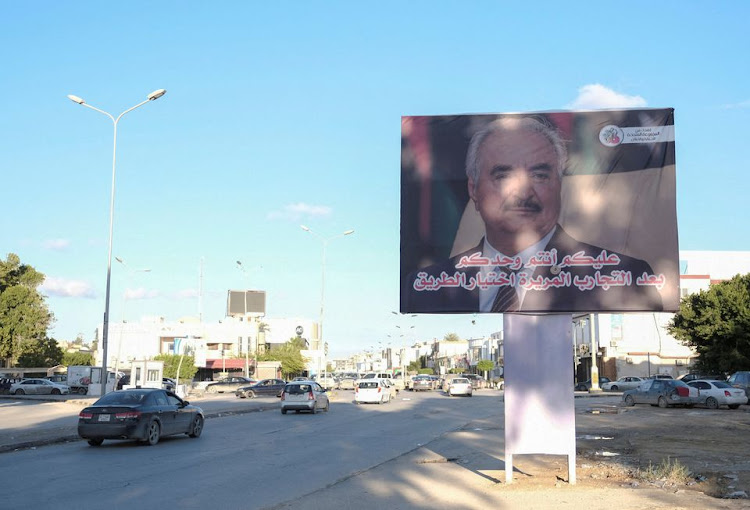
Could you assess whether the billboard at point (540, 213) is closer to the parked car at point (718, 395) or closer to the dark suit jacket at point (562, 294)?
the dark suit jacket at point (562, 294)

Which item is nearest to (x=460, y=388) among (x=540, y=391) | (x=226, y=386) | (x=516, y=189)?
(x=226, y=386)

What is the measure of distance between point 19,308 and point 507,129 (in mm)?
66133

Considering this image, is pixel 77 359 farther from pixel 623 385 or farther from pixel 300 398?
pixel 300 398

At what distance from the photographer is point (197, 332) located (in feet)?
374

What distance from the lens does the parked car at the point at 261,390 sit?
2176 inches

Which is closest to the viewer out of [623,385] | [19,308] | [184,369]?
[623,385]

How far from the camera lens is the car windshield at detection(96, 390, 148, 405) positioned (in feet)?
60.6

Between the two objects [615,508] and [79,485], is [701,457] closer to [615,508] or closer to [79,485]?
[615,508]

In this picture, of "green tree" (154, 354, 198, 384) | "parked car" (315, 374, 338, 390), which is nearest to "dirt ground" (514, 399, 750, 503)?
"parked car" (315, 374, 338, 390)

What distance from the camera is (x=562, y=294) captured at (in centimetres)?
1205

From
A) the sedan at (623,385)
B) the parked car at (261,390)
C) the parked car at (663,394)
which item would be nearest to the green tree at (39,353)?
the parked car at (261,390)

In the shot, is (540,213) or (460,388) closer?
(540,213)

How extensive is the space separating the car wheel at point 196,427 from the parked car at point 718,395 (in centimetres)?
2577

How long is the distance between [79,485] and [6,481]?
1.46m
